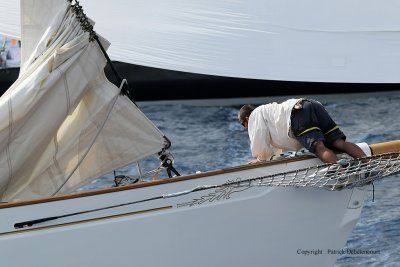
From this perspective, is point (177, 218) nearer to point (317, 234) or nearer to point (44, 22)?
point (317, 234)

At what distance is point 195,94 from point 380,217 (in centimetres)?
756

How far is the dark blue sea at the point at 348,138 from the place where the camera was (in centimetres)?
1085

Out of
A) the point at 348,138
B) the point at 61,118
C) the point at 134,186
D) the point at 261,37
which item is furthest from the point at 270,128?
the point at 261,37

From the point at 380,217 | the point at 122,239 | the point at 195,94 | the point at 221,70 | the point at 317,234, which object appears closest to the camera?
the point at 122,239

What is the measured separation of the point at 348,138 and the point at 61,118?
24.2 ft

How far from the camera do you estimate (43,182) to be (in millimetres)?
8312

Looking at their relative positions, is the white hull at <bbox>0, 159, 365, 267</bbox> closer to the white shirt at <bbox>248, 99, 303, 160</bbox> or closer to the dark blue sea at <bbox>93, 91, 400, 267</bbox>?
the white shirt at <bbox>248, 99, 303, 160</bbox>

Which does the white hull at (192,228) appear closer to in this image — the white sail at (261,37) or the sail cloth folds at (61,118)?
the sail cloth folds at (61,118)

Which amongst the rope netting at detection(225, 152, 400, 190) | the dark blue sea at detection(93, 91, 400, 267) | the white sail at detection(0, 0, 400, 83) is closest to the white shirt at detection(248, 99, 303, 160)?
the rope netting at detection(225, 152, 400, 190)

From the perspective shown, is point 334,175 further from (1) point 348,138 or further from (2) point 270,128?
(1) point 348,138

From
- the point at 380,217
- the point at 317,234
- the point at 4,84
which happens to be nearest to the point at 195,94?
the point at 4,84

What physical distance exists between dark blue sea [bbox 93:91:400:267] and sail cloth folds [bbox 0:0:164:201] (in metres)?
2.70

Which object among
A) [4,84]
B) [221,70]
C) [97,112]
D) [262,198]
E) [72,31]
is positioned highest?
[72,31]

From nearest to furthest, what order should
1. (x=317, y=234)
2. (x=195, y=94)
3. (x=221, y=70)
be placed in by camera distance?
(x=317, y=234) → (x=221, y=70) → (x=195, y=94)
